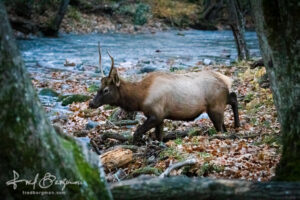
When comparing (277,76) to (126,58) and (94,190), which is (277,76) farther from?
(126,58)

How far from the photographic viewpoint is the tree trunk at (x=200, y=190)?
11.6 feet

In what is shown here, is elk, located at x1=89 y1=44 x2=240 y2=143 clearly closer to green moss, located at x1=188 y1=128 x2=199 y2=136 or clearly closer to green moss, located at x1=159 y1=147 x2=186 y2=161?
green moss, located at x1=188 y1=128 x2=199 y2=136

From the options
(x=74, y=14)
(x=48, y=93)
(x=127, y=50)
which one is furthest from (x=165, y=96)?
(x=74, y=14)

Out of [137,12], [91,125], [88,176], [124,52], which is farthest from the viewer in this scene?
[137,12]

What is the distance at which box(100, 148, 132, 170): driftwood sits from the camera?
653cm

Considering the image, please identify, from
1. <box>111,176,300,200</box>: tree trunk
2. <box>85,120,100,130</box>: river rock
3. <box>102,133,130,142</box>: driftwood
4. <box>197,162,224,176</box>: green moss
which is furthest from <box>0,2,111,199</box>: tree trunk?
<box>85,120,100,130</box>: river rock

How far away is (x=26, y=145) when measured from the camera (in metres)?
3.24

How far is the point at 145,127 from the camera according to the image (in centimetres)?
782

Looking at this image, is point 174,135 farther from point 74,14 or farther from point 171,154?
point 74,14

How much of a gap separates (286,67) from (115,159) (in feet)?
10.0

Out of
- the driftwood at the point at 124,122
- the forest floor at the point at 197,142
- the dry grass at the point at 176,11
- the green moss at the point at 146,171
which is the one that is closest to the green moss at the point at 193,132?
the forest floor at the point at 197,142

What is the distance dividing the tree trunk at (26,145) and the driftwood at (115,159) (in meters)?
2.97

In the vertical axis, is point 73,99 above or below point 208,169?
below

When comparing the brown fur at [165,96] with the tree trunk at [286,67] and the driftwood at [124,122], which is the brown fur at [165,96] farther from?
the tree trunk at [286,67]
